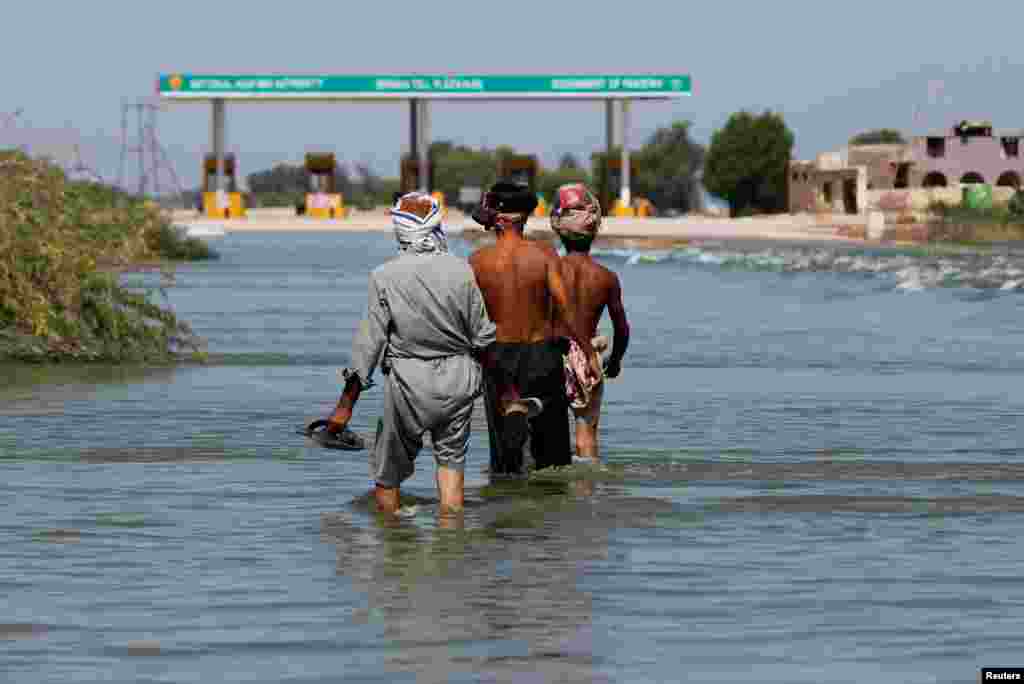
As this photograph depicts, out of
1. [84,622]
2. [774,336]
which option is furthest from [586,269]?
[774,336]

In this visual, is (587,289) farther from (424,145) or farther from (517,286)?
(424,145)

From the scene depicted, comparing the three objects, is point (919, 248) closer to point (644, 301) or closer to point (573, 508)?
point (644, 301)

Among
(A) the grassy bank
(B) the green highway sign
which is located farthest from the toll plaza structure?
(A) the grassy bank

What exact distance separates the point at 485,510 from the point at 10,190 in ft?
38.4

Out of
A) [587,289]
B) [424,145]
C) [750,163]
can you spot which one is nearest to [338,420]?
[587,289]

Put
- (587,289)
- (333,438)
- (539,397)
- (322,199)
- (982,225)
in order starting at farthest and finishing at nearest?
(322,199) → (982,225) → (587,289) → (539,397) → (333,438)

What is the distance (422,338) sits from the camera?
39.3 feet

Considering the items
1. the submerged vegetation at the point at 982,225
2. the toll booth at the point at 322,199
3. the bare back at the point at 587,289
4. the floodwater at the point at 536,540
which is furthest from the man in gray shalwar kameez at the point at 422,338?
the toll booth at the point at 322,199

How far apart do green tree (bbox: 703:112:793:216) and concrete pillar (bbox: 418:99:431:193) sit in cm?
3642

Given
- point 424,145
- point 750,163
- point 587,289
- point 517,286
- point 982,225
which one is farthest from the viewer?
point 750,163

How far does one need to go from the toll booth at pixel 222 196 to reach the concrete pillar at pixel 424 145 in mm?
11593

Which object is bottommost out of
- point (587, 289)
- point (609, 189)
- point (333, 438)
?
point (333, 438)

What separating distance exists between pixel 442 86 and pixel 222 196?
14.4 metres

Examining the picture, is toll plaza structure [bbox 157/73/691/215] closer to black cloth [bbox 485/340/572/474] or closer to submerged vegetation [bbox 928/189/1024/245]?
submerged vegetation [bbox 928/189/1024/245]
